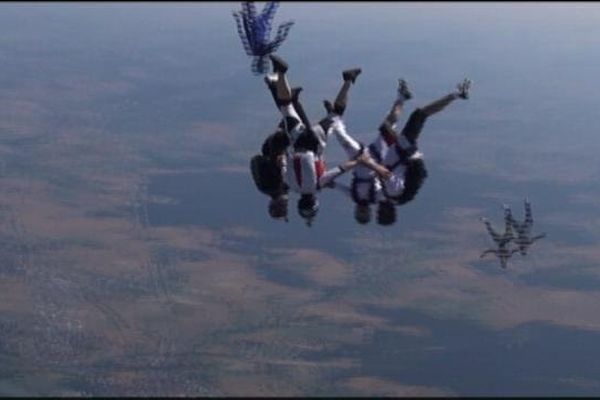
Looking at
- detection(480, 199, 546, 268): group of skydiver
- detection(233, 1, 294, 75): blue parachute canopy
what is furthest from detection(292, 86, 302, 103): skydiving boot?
detection(480, 199, 546, 268): group of skydiver

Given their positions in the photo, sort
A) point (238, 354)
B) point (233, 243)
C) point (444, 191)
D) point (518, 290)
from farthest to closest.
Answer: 1. point (444, 191)
2. point (233, 243)
3. point (518, 290)
4. point (238, 354)

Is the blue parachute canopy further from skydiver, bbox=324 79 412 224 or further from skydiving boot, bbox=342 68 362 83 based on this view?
skydiver, bbox=324 79 412 224

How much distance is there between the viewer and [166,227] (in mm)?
172125

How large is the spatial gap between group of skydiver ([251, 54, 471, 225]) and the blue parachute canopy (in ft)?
1.36

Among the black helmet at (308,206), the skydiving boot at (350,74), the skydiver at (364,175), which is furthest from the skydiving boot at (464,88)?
the black helmet at (308,206)

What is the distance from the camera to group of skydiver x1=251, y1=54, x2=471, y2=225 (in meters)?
15.4

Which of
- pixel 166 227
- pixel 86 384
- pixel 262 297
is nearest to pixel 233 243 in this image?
pixel 166 227

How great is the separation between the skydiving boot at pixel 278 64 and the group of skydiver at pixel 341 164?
2cm

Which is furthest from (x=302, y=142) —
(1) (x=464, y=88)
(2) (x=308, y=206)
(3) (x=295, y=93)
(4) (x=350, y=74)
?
(1) (x=464, y=88)

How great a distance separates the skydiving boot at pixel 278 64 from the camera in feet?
48.8

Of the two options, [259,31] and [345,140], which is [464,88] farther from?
[259,31]

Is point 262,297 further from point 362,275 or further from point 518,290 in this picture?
point 518,290

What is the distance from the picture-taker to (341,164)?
15.5 m

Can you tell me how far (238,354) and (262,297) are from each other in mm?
23691
